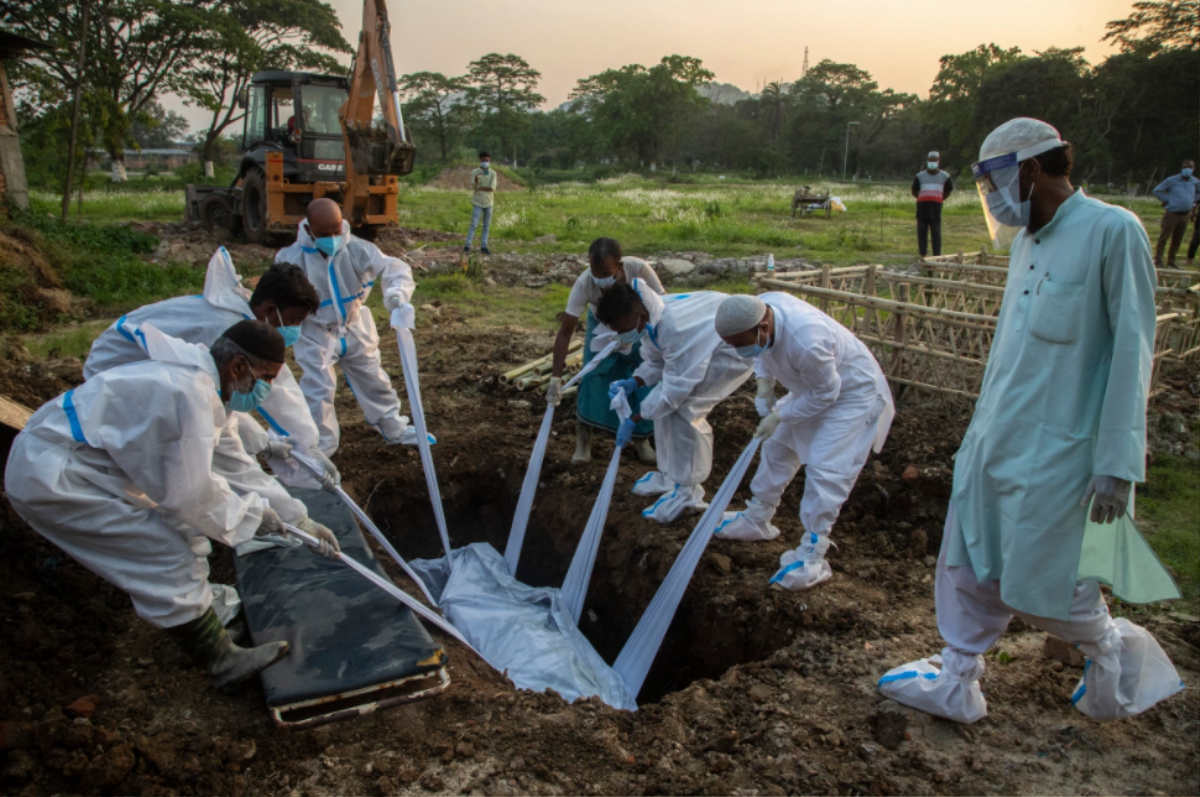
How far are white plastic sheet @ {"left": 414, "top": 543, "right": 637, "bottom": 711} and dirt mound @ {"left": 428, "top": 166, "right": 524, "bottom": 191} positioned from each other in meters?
28.5

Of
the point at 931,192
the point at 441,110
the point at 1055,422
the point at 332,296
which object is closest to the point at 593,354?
the point at 332,296

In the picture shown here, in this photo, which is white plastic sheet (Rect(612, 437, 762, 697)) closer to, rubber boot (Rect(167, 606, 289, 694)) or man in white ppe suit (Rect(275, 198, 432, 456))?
rubber boot (Rect(167, 606, 289, 694))

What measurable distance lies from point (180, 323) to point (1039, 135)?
359 centimetres

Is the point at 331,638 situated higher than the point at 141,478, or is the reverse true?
the point at 141,478

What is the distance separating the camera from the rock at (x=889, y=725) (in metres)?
2.71

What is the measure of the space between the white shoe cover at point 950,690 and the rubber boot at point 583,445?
2.75 meters

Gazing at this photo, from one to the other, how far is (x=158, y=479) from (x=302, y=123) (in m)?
10.9

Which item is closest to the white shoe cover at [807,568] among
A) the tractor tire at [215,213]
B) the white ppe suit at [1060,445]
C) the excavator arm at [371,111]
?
the white ppe suit at [1060,445]

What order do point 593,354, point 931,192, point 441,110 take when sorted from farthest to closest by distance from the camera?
point 441,110 → point 931,192 → point 593,354

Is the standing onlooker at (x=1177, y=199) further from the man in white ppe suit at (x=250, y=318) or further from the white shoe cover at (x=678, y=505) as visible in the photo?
the man in white ppe suit at (x=250, y=318)

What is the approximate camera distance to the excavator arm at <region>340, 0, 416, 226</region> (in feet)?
29.4

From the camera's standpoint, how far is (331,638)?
10.0 feet

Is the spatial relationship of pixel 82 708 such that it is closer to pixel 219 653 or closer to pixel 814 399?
pixel 219 653

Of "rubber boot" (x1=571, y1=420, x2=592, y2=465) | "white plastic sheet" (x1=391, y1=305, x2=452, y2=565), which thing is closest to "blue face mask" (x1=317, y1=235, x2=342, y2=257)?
"white plastic sheet" (x1=391, y1=305, x2=452, y2=565)
